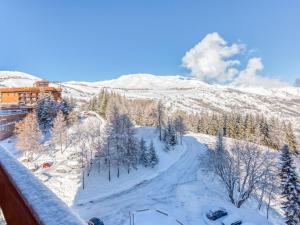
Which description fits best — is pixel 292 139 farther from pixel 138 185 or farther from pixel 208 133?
pixel 138 185

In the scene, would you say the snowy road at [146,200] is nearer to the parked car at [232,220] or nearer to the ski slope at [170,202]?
the ski slope at [170,202]

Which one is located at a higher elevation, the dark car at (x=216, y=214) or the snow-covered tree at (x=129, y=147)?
the snow-covered tree at (x=129, y=147)

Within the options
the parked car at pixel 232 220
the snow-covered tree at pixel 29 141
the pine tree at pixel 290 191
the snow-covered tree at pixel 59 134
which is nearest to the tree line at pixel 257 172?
the pine tree at pixel 290 191

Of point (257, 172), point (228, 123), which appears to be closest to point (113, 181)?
point (257, 172)

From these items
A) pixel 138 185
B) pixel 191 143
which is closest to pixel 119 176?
pixel 138 185

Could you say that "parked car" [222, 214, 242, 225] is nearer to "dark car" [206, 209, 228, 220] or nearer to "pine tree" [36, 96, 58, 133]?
"dark car" [206, 209, 228, 220]

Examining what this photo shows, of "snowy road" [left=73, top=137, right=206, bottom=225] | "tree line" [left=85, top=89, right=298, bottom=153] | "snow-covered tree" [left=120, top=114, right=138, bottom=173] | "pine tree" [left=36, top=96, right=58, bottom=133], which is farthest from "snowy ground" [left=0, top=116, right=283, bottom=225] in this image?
"tree line" [left=85, top=89, right=298, bottom=153]

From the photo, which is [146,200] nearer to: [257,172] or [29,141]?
[257,172]
